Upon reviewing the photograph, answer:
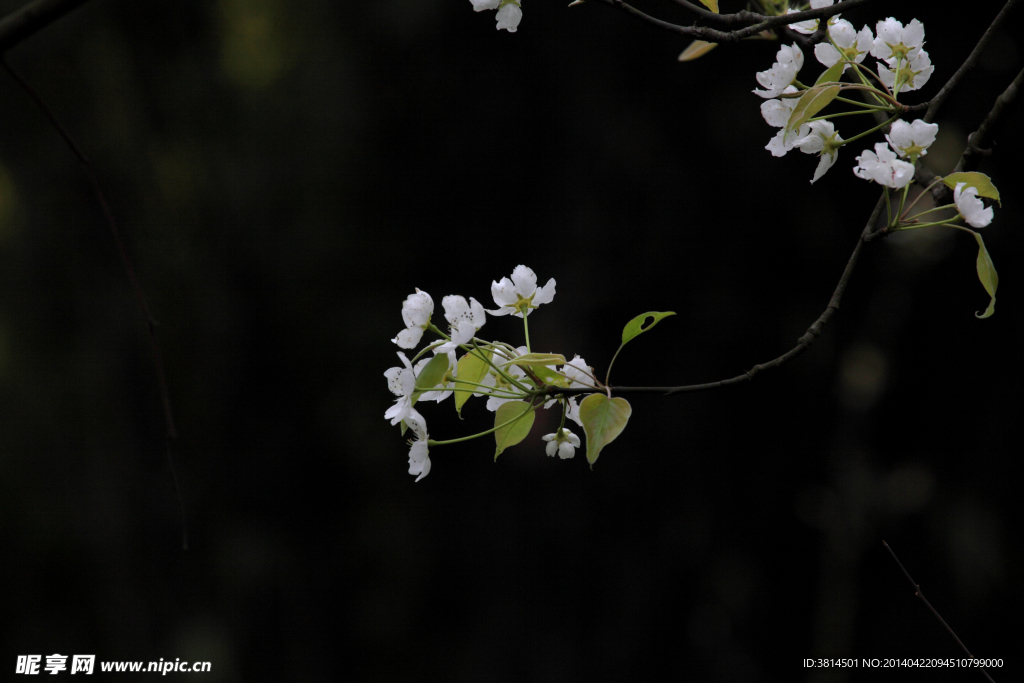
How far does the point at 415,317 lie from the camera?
52cm

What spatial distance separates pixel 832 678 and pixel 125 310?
6.57ft

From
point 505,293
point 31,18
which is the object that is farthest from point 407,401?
point 31,18

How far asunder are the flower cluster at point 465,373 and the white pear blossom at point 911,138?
0.26 m

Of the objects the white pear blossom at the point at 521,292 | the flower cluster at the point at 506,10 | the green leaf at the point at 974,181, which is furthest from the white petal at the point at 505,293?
the green leaf at the point at 974,181

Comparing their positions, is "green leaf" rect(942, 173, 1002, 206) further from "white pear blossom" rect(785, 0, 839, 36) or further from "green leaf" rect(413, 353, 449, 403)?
"green leaf" rect(413, 353, 449, 403)

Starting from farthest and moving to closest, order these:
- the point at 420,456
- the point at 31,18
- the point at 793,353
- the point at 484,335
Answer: the point at 484,335 → the point at 420,456 → the point at 793,353 → the point at 31,18

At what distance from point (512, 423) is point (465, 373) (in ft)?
0.16

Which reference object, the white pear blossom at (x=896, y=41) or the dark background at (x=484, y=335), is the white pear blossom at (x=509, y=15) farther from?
the dark background at (x=484, y=335)

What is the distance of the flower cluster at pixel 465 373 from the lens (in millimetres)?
462

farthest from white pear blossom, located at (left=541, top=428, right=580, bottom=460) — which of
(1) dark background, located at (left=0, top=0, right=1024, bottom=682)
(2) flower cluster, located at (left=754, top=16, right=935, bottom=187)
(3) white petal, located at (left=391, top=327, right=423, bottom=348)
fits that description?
(1) dark background, located at (left=0, top=0, right=1024, bottom=682)

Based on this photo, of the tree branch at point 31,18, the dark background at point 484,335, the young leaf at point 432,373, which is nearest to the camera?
the tree branch at point 31,18

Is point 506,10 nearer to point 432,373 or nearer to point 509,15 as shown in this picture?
point 509,15

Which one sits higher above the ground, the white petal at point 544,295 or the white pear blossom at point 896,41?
the white pear blossom at point 896,41

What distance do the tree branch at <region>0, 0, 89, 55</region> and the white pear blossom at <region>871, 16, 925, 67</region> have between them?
53 cm
